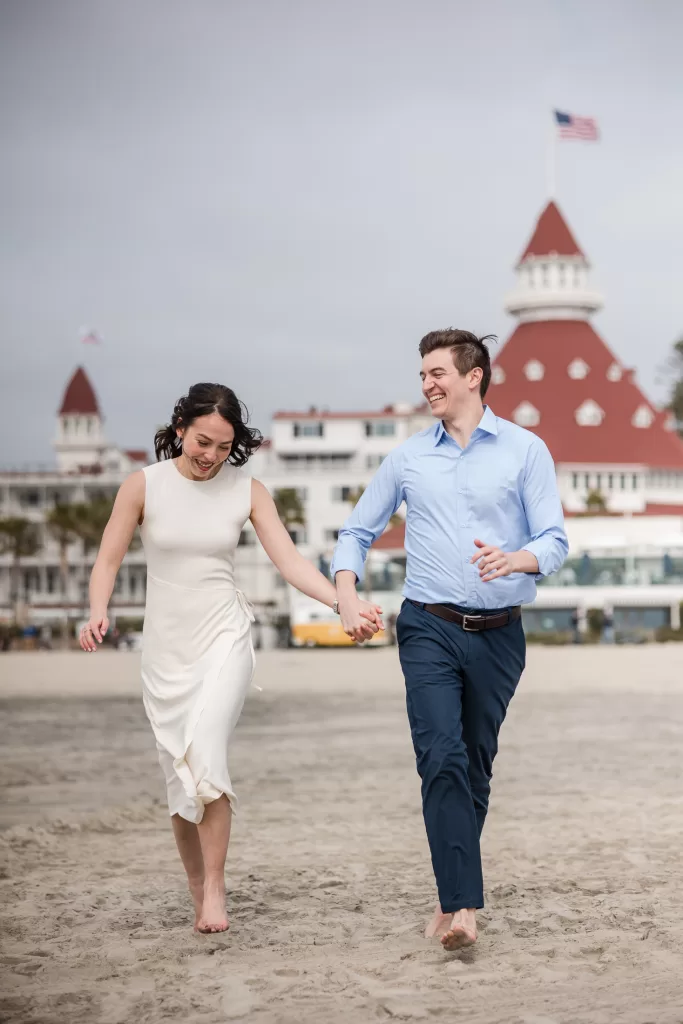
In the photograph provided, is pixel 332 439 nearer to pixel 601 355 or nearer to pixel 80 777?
pixel 601 355

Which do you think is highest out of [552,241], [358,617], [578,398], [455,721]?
[552,241]

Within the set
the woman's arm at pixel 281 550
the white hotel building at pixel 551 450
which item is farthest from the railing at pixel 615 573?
the woman's arm at pixel 281 550

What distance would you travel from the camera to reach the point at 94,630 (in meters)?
5.54

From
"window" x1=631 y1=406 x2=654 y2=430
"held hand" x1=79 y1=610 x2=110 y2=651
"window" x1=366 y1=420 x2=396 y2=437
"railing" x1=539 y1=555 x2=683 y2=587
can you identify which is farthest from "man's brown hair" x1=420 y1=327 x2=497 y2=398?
"window" x1=631 y1=406 x2=654 y2=430

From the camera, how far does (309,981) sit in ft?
16.6

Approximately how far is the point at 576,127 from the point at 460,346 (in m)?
73.5

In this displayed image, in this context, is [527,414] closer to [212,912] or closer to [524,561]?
[212,912]

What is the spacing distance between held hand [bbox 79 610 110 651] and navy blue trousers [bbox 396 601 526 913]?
1.01m

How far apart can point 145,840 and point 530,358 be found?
8610 cm

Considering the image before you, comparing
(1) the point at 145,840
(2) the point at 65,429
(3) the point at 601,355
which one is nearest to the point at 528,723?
(1) the point at 145,840

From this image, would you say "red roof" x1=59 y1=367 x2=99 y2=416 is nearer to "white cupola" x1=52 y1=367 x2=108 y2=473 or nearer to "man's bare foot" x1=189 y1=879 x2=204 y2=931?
"white cupola" x1=52 y1=367 x2=108 y2=473

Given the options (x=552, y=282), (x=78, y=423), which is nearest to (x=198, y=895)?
(x=552, y=282)

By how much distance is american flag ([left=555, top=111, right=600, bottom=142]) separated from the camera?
75.4 m

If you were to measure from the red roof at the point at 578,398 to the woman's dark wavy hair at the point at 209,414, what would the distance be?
79822mm
